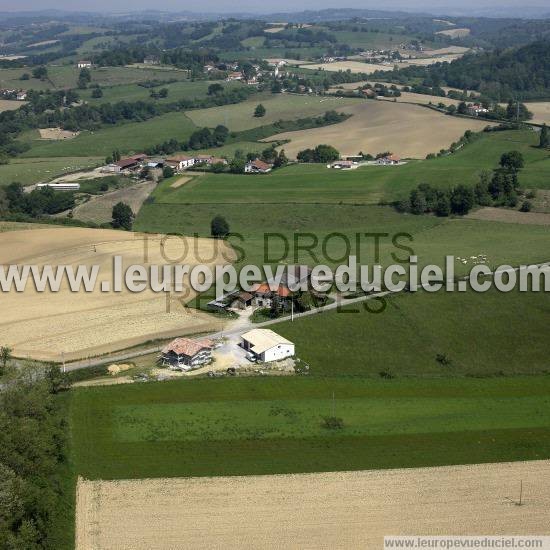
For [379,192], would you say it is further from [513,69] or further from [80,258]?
[513,69]

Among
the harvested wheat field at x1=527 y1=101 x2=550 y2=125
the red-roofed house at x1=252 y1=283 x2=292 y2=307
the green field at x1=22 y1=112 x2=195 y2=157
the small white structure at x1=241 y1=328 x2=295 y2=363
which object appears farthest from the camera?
the harvested wheat field at x1=527 y1=101 x2=550 y2=125

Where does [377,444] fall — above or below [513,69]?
below

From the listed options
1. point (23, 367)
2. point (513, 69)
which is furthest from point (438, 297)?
point (513, 69)

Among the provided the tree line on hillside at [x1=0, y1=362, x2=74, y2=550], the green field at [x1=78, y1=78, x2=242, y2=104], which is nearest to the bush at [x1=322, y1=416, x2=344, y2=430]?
the tree line on hillside at [x1=0, y1=362, x2=74, y2=550]

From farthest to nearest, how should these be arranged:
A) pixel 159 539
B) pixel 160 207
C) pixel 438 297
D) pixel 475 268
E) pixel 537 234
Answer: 1. pixel 160 207
2. pixel 537 234
3. pixel 475 268
4. pixel 438 297
5. pixel 159 539

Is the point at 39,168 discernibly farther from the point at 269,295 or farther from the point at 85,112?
the point at 269,295

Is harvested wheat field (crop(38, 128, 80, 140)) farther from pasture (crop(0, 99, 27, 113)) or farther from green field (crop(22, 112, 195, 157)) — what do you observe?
pasture (crop(0, 99, 27, 113))

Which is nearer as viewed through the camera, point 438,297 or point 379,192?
point 438,297
